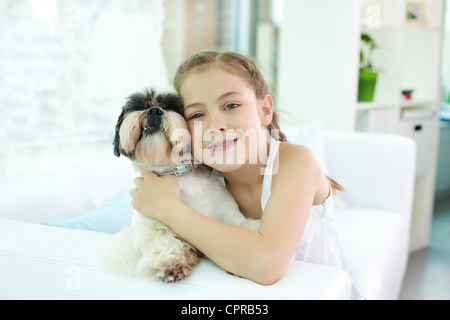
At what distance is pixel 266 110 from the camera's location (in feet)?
4.11

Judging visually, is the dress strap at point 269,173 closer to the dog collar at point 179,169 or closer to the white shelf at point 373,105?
the dog collar at point 179,169

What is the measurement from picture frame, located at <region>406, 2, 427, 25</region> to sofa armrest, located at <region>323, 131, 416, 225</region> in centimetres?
105

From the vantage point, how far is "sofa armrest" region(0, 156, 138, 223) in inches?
56.0

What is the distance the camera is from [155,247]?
0.98m

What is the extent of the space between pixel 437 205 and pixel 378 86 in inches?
69.0

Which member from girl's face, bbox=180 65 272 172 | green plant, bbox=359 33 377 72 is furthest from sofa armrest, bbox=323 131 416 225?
girl's face, bbox=180 65 272 172

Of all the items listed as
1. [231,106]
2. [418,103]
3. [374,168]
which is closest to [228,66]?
[231,106]

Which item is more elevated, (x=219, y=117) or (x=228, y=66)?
(x=228, y=66)

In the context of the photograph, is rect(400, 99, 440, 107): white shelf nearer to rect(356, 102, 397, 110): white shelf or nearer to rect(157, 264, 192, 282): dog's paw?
rect(356, 102, 397, 110): white shelf

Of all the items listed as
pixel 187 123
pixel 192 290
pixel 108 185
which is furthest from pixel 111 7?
pixel 192 290

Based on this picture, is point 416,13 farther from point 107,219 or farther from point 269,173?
point 107,219

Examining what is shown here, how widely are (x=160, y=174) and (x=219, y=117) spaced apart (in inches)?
7.6

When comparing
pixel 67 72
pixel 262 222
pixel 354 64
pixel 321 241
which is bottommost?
pixel 321 241
